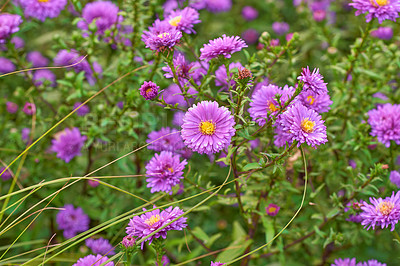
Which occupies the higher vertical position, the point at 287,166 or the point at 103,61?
Result: the point at 103,61

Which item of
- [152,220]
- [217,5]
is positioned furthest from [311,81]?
[217,5]

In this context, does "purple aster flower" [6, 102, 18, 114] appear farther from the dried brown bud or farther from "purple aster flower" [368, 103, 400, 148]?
"purple aster flower" [368, 103, 400, 148]

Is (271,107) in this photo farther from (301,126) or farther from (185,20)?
(185,20)

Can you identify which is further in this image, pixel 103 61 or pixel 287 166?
pixel 103 61

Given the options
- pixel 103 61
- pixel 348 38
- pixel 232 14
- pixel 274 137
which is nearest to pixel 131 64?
pixel 103 61

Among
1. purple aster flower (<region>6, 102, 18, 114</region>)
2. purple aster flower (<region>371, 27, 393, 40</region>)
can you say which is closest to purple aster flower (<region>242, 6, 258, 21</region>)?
purple aster flower (<region>371, 27, 393, 40</region>)

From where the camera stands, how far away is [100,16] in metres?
1.89

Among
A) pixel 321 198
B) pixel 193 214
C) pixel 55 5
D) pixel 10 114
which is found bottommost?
pixel 193 214

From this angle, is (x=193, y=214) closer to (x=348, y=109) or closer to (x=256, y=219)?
(x=256, y=219)

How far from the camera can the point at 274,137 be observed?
146 cm

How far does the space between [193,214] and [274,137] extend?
67 cm

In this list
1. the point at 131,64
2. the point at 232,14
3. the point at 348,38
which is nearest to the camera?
the point at 131,64

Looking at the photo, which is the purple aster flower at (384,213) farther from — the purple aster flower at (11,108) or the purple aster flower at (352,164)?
the purple aster flower at (11,108)

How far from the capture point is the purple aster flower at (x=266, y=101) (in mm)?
1261
